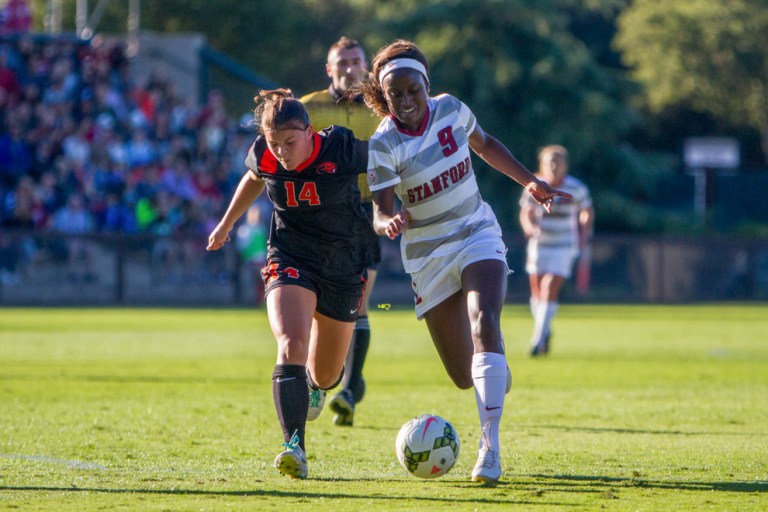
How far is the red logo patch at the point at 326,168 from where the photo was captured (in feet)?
21.7

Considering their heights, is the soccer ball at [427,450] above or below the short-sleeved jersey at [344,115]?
below

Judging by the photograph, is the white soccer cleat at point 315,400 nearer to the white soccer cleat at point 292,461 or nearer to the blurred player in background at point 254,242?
the white soccer cleat at point 292,461

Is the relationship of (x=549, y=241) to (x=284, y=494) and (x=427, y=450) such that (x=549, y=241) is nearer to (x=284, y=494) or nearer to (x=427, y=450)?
(x=427, y=450)

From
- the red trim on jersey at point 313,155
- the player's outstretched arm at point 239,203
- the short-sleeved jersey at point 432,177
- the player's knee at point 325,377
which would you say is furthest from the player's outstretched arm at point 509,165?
the player's knee at point 325,377

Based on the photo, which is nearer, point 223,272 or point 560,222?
point 560,222

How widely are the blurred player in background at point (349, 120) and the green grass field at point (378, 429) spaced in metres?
0.22

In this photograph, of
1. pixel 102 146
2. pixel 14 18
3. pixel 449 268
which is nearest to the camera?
pixel 449 268

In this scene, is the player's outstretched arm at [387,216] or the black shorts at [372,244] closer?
the player's outstretched arm at [387,216]

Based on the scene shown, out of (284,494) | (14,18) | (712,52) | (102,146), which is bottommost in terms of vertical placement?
(284,494)

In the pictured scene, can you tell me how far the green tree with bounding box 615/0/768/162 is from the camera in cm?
4150

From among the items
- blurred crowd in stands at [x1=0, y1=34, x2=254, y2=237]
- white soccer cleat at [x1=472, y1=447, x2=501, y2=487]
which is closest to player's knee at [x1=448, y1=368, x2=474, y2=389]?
white soccer cleat at [x1=472, y1=447, x2=501, y2=487]

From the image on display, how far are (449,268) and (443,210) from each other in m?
0.30

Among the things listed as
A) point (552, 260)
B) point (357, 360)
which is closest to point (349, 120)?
point (357, 360)

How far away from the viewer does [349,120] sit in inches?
342
